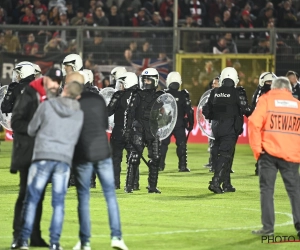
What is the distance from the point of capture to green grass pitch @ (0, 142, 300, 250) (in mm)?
12805

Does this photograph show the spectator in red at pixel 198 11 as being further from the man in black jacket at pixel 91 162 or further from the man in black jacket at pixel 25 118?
the man in black jacket at pixel 91 162

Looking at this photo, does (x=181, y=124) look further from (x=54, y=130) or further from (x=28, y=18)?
(x=54, y=130)

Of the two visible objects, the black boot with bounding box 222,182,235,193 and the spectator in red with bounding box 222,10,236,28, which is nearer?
the black boot with bounding box 222,182,235,193

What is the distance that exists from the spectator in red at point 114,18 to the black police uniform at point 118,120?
14.1 m

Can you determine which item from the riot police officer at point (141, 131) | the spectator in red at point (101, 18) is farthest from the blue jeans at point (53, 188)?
the spectator in red at point (101, 18)

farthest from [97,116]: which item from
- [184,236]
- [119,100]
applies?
[119,100]

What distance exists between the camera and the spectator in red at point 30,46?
29.3 meters

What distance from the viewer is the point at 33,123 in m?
11.4

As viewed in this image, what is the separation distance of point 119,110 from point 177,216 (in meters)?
3.96

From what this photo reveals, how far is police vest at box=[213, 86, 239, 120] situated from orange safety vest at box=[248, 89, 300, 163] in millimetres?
5216

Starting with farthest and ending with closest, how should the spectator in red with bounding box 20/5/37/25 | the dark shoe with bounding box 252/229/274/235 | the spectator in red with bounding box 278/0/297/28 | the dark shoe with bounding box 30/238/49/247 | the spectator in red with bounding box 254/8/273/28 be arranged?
the spectator in red with bounding box 278/0/297/28 → the spectator in red with bounding box 254/8/273/28 → the spectator in red with bounding box 20/5/37/25 → the dark shoe with bounding box 252/229/274/235 → the dark shoe with bounding box 30/238/49/247

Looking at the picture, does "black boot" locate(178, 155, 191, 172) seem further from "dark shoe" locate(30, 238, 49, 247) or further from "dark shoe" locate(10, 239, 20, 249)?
"dark shoe" locate(10, 239, 20, 249)

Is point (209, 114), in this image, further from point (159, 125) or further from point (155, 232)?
point (155, 232)

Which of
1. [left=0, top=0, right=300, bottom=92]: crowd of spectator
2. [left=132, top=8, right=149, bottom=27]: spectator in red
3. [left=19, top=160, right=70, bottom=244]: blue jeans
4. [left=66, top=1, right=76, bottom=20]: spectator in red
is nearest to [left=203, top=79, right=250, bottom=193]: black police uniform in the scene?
[left=19, top=160, right=70, bottom=244]: blue jeans
